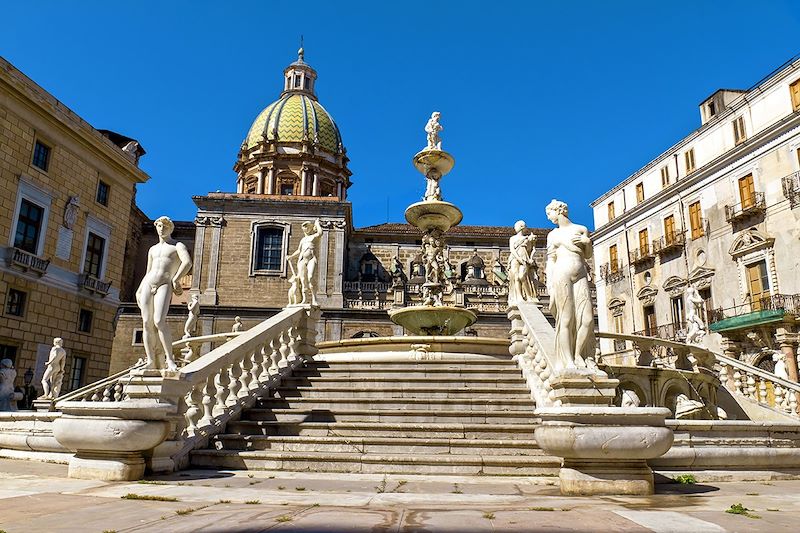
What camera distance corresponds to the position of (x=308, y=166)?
46594 millimetres

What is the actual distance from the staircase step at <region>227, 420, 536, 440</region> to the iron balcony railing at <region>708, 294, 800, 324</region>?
21245mm

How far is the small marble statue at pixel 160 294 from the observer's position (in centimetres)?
720

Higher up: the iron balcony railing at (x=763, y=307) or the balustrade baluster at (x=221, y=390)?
the iron balcony railing at (x=763, y=307)

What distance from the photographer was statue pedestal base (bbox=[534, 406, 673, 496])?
18.2ft

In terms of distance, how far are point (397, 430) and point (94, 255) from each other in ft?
72.1

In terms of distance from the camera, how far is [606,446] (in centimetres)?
553

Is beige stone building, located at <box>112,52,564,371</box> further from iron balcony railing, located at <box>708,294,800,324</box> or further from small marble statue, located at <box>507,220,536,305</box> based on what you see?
small marble statue, located at <box>507,220,536,305</box>

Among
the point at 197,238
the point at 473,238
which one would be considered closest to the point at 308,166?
the point at 197,238

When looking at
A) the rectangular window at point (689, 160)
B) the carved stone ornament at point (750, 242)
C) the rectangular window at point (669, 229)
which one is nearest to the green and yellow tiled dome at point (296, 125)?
the rectangular window at point (669, 229)

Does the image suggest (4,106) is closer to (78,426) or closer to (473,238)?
(78,426)

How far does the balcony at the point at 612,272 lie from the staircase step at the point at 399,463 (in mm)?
31225

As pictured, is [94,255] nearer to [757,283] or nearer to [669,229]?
[669,229]

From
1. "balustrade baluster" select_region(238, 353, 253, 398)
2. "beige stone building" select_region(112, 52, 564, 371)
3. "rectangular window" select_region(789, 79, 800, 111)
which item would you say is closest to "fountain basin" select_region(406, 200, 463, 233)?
"balustrade baluster" select_region(238, 353, 253, 398)

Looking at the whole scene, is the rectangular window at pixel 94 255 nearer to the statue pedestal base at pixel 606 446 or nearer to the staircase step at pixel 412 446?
the staircase step at pixel 412 446
